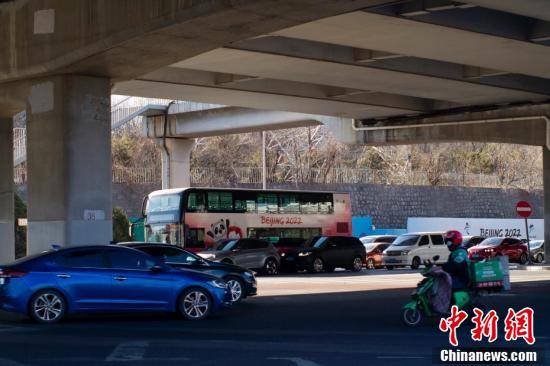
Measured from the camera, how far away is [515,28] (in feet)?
88.8

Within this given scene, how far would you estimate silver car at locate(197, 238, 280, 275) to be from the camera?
1488 inches

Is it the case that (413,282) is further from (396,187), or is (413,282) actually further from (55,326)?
(396,187)

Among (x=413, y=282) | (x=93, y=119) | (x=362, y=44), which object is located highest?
(x=362, y=44)

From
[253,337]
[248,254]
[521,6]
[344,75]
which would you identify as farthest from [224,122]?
[253,337]

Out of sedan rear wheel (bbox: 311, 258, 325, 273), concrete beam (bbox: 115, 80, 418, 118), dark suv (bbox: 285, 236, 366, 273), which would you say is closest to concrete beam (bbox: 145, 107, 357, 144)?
concrete beam (bbox: 115, 80, 418, 118)

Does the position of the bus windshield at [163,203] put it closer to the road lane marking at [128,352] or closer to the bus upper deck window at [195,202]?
the bus upper deck window at [195,202]

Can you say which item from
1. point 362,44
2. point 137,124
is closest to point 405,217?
point 137,124

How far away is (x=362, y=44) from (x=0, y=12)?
9556 mm

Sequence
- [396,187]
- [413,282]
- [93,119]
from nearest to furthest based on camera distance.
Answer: [93,119], [413,282], [396,187]

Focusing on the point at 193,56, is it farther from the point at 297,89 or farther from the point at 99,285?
the point at 297,89

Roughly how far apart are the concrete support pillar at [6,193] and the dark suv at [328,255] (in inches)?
568

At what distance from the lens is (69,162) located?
23.7 meters

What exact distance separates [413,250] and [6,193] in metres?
21.5

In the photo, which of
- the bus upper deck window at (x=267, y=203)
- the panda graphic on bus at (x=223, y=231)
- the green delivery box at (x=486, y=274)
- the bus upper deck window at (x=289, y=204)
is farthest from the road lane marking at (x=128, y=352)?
the bus upper deck window at (x=289, y=204)
